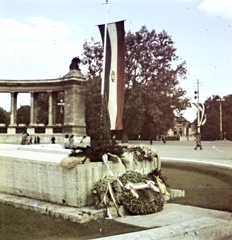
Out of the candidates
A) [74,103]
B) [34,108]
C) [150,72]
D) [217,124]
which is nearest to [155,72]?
[150,72]

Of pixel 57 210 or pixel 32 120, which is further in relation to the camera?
pixel 32 120

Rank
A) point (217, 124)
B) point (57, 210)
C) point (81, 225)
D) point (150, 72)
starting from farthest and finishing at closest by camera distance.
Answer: point (217, 124)
point (150, 72)
point (57, 210)
point (81, 225)

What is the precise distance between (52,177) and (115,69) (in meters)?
3.29

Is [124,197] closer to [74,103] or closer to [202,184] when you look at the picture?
[202,184]

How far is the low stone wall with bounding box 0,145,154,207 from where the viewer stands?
17.0ft

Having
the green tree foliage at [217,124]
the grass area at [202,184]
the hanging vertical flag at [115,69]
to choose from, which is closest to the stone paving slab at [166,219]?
the grass area at [202,184]

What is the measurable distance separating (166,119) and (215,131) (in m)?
28.3

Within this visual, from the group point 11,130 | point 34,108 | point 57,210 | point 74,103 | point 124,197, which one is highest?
point 74,103

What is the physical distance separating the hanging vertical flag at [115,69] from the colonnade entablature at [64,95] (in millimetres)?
30967

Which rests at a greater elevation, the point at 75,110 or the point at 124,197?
the point at 75,110

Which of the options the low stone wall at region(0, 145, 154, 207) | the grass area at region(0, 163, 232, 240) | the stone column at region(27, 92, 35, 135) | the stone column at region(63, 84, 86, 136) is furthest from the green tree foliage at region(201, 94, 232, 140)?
the low stone wall at region(0, 145, 154, 207)

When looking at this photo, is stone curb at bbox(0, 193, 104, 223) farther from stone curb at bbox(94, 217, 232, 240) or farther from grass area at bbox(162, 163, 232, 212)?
grass area at bbox(162, 163, 232, 212)

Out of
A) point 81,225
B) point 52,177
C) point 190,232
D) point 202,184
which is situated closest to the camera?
point 190,232

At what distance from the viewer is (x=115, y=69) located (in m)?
7.79
